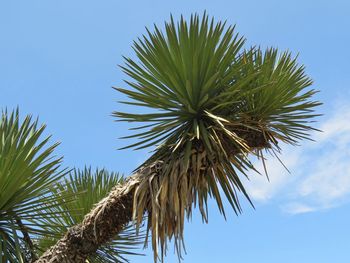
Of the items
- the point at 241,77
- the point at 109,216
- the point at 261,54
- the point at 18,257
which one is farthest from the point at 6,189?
the point at 261,54

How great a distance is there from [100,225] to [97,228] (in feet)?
0.13

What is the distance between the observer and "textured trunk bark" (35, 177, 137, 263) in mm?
4945

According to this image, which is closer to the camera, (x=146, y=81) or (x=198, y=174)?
(x=198, y=174)

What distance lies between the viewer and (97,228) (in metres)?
4.96

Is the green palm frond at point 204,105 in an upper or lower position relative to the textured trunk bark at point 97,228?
upper

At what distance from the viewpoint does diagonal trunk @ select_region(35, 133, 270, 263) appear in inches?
195

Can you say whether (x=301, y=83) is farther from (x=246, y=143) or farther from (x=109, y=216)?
(x=109, y=216)

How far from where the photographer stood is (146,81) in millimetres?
5445

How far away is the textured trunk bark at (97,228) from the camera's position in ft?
16.2

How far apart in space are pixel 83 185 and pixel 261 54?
102 inches

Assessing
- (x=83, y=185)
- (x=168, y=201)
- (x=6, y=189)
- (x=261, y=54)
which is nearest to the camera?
(x=168, y=201)

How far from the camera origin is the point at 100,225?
495 centimetres

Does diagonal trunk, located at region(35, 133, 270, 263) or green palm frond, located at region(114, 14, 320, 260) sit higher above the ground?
green palm frond, located at region(114, 14, 320, 260)

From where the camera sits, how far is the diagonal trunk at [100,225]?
16.2 ft
